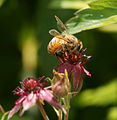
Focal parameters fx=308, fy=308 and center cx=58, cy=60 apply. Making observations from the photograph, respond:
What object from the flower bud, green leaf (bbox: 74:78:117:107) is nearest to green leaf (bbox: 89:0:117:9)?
the flower bud

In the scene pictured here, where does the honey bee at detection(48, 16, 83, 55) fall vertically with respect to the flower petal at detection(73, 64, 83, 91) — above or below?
above

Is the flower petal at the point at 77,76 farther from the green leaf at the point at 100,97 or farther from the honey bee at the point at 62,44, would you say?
the green leaf at the point at 100,97

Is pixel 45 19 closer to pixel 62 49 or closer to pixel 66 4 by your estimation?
pixel 66 4

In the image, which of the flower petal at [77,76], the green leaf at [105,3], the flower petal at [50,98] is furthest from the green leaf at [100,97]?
the green leaf at [105,3]

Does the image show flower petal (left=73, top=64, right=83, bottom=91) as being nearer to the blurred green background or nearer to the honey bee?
the honey bee

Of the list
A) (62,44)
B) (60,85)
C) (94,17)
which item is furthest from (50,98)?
(94,17)

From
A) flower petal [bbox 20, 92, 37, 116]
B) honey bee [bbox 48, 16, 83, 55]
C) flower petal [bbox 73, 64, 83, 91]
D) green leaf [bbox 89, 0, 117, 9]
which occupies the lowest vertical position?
flower petal [bbox 73, 64, 83, 91]
